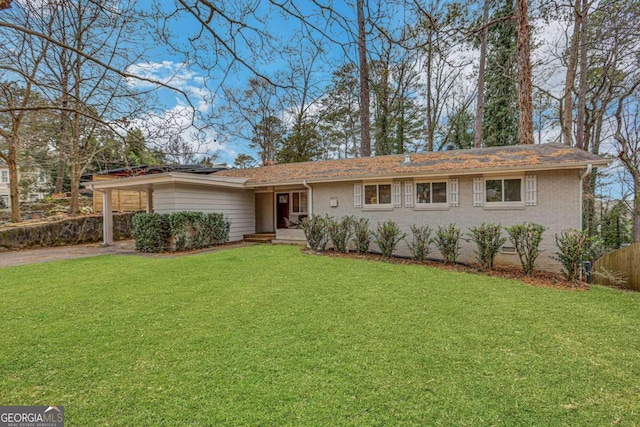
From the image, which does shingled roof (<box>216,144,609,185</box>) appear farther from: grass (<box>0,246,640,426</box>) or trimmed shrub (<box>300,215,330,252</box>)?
grass (<box>0,246,640,426</box>)

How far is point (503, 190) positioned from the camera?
8.33 m

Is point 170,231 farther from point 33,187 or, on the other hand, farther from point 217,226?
point 33,187

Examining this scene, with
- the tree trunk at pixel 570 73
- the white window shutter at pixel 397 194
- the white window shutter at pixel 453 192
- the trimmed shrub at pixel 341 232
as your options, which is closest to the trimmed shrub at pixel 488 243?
the white window shutter at pixel 453 192

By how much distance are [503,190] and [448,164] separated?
1702 mm

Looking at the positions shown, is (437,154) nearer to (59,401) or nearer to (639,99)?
(639,99)

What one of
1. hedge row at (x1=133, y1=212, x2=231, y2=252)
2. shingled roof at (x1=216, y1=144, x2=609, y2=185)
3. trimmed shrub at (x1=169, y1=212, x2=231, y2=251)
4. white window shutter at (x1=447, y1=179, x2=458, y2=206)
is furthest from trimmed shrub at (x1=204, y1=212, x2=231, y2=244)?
A: white window shutter at (x1=447, y1=179, x2=458, y2=206)

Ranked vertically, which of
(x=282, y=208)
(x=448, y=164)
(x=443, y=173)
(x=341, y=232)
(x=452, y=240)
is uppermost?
(x=448, y=164)

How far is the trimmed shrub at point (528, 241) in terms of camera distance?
→ 685cm

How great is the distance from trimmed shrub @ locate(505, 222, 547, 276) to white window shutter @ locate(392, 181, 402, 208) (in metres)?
3.27

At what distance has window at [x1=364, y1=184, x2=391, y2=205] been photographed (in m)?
9.93

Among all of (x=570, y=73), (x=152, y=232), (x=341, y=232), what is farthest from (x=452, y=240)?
(x=570, y=73)

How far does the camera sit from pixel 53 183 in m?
22.3

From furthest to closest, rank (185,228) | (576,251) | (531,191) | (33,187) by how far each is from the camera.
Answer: (33,187), (185,228), (531,191), (576,251)

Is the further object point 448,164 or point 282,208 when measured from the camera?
point 282,208
